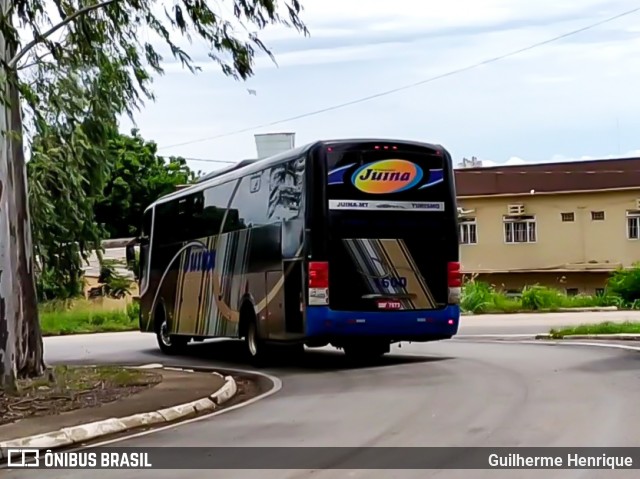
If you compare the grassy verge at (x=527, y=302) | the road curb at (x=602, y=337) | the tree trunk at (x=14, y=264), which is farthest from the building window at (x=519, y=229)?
the tree trunk at (x=14, y=264)

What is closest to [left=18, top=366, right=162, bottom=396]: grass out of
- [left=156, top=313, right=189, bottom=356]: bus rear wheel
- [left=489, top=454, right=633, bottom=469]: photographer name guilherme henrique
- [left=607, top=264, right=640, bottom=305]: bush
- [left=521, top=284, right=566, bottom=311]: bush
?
[left=156, top=313, right=189, bottom=356]: bus rear wheel

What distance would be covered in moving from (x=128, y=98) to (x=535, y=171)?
117 ft

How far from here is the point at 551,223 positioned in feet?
165

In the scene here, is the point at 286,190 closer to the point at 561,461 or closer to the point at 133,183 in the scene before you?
the point at 561,461

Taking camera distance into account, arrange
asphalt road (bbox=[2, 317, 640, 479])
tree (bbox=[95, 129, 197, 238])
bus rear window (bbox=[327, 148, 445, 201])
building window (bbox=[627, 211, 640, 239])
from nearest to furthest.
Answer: asphalt road (bbox=[2, 317, 640, 479]) < bus rear window (bbox=[327, 148, 445, 201]) < building window (bbox=[627, 211, 640, 239]) < tree (bbox=[95, 129, 197, 238])

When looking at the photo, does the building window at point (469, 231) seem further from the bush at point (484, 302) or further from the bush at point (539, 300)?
the bush at point (539, 300)

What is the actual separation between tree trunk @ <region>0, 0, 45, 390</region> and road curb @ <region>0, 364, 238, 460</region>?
10.1 ft

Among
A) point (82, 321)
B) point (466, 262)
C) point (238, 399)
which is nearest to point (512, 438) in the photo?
point (238, 399)

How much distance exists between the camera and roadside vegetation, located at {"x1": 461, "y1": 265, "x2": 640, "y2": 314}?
40.3 m

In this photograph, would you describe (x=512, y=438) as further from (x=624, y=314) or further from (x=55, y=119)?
(x=624, y=314)

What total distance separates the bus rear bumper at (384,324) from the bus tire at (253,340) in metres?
2.41

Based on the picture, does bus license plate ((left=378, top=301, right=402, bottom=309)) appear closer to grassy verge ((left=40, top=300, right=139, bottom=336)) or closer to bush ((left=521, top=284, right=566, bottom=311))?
grassy verge ((left=40, top=300, right=139, bottom=336))

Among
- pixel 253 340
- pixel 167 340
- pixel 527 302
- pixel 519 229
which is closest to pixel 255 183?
pixel 253 340

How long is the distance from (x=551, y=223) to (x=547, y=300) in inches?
412
